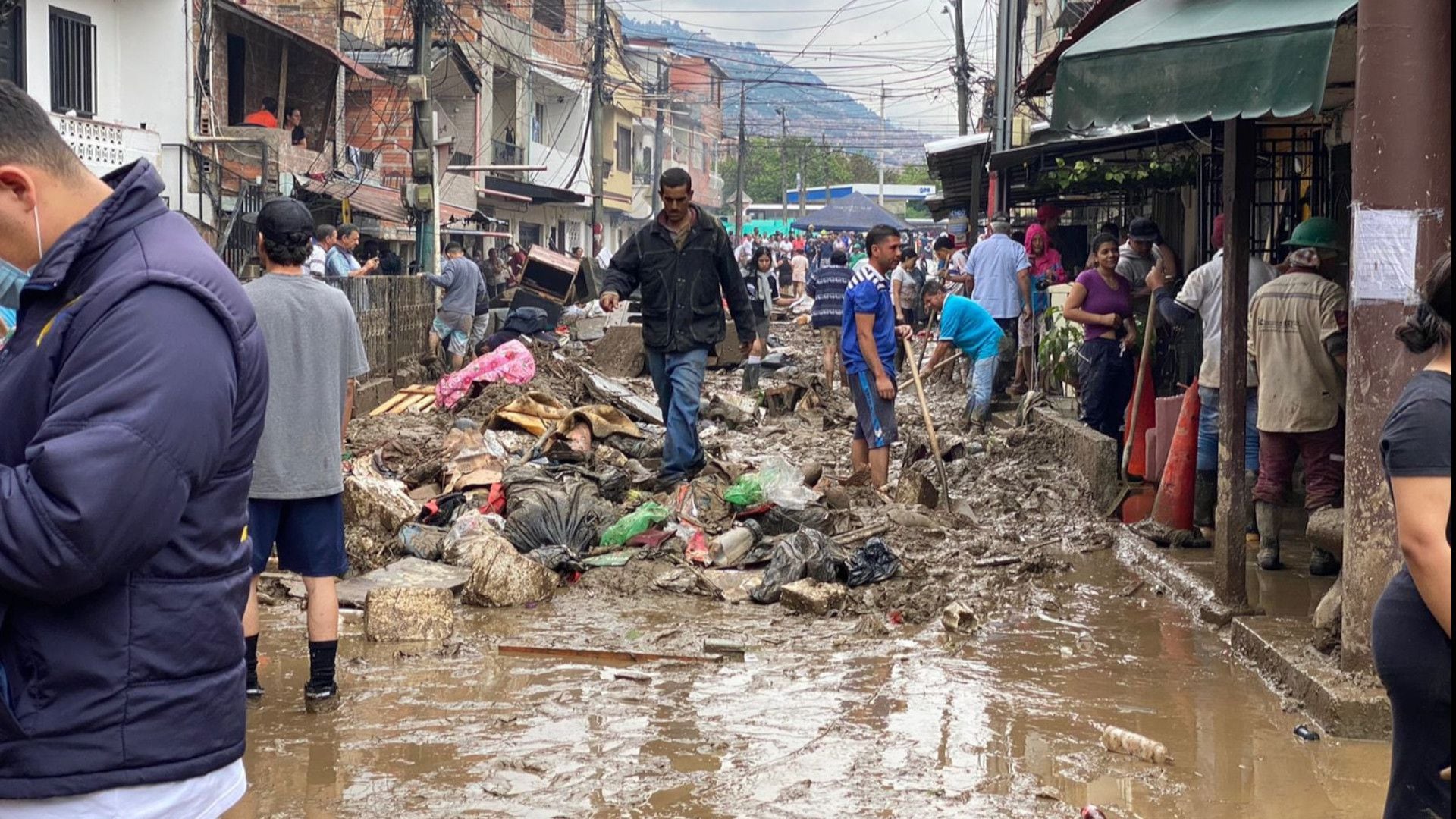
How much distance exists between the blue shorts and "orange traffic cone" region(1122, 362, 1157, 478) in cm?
552

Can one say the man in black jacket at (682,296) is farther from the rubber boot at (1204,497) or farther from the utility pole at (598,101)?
the utility pole at (598,101)

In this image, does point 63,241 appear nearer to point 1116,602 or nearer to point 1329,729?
point 1329,729

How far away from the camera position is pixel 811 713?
5.22 m

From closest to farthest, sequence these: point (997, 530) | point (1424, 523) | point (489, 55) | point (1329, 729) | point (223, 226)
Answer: point (1424, 523), point (1329, 729), point (997, 530), point (223, 226), point (489, 55)

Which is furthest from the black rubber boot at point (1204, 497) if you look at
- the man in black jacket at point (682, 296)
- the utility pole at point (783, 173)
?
the utility pole at point (783, 173)

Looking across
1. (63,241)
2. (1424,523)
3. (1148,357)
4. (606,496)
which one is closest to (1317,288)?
(1148,357)

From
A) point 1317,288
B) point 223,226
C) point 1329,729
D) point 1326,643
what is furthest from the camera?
point 223,226

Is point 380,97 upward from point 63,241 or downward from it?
upward

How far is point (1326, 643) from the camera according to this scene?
5426mm

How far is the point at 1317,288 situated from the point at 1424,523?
4847 mm

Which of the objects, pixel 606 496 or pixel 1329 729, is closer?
pixel 1329 729

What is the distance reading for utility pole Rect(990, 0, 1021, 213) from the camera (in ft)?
64.0

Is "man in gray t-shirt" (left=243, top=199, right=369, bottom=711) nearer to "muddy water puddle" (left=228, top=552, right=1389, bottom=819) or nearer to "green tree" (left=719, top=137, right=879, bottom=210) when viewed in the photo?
"muddy water puddle" (left=228, top=552, right=1389, bottom=819)

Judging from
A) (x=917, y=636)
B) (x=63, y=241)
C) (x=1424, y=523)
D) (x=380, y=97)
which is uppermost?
(x=380, y=97)
